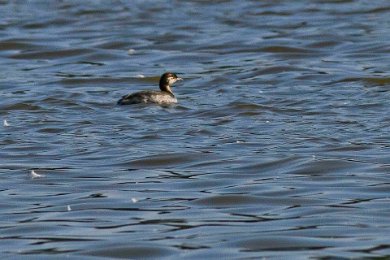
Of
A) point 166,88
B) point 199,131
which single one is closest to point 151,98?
point 166,88

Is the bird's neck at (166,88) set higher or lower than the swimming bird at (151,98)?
lower

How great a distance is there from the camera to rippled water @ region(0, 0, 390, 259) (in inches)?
378

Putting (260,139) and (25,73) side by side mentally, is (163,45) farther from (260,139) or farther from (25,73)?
(260,139)

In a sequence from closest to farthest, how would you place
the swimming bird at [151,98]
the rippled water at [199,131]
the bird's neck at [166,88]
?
1. the rippled water at [199,131]
2. the swimming bird at [151,98]
3. the bird's neck at [166,88]

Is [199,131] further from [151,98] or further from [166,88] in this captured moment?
[166,88]

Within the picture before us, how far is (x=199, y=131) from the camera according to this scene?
14891 millimetres

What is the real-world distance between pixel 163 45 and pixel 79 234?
13919 mm

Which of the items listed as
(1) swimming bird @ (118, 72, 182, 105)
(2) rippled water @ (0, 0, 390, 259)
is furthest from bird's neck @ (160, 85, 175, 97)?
(2) rippled water @ (0, 0, 390, 259)

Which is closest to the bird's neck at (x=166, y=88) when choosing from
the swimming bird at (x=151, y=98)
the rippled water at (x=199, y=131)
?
the swimming bird at (x=151, y=98)

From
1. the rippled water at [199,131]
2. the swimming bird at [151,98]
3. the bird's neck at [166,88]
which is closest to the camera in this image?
the rippled water at [199,131]

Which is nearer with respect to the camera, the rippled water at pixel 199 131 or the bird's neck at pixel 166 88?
the rippled water at pixel 199 131

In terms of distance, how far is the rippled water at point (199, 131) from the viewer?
378 inches

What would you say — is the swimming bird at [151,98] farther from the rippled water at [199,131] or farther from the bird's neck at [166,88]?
the rippled water at [199,131]

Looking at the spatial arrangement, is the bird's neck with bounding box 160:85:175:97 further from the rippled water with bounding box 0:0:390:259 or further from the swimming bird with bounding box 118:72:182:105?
the rippled water with bounding box 0:0:390:259
